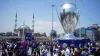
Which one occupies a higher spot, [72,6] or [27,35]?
[72,6]

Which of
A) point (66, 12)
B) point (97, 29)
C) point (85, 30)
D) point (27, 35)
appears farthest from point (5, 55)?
point (97, 29)

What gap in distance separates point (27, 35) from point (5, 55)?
436 cm

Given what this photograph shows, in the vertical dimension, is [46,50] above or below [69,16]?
below

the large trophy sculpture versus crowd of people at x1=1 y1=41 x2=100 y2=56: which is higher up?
the large trophy sculpture

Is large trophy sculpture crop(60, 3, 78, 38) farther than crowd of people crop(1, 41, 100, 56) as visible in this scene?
Yes

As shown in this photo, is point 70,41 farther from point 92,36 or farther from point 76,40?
point 92,36

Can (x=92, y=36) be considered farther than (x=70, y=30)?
Yes

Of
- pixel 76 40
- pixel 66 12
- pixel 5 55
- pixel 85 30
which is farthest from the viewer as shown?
pixel 85 30

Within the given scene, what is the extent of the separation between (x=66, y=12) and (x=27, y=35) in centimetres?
1925

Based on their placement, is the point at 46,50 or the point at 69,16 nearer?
the point at 46,50

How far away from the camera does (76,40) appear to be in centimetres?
2916

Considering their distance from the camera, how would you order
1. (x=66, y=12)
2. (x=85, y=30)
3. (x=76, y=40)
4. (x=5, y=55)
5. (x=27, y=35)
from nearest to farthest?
(x=5, y=55) → (x=27, y=35) → (x=76, y=40) → (x=66, y=12) → (x=85, y=30)

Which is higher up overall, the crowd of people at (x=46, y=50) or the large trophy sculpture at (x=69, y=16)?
the large trophy sculpture at (x=69, y=16)

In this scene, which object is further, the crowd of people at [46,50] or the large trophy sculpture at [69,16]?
the large trophy sculpture at [69,16]
